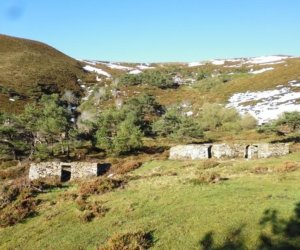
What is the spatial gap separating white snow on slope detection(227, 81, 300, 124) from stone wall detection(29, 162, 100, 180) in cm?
5114

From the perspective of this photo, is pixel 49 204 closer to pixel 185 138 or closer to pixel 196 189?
pixel 196 189

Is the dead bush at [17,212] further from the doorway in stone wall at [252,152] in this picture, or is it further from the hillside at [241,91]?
the hillside at [241,91]

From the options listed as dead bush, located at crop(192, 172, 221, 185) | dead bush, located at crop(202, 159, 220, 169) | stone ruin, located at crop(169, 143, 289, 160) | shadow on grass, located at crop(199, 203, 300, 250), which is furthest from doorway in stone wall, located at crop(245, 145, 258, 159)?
shadow on grass, located at crop(199, 203, 300, 250)

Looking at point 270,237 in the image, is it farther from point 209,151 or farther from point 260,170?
point 209,151

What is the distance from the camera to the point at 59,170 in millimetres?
34344

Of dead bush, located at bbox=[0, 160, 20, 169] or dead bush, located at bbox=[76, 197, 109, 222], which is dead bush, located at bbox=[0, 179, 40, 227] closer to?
dead bush, located at bbox=[76, 197, 109, 222]

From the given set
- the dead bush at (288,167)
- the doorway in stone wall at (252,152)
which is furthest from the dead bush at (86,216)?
the doorway in stone wall at (252,152)

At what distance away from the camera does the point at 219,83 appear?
135500 millimetres

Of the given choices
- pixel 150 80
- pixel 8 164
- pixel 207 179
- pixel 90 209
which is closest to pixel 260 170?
pixel 207 179

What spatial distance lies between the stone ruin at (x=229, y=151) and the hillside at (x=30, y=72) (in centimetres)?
5872

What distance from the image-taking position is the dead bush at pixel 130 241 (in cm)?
1769

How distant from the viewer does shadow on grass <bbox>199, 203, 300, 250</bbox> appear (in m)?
16.8

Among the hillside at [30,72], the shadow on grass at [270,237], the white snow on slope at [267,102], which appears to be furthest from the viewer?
the hillside at [30,72]

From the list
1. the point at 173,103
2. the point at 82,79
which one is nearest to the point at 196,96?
the point at 173,103
